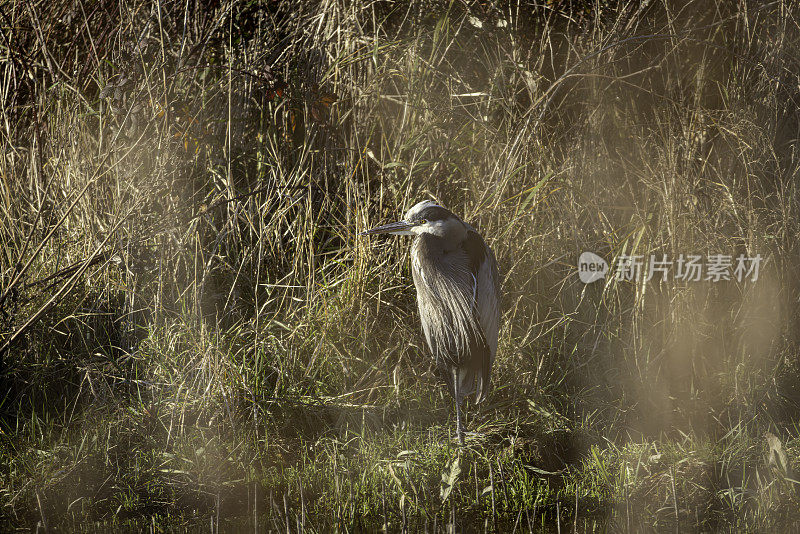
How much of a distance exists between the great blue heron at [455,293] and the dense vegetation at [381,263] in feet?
0.71

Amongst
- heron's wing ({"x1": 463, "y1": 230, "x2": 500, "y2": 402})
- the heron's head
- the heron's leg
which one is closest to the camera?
the heron's head

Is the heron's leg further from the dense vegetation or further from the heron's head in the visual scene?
the heron's head

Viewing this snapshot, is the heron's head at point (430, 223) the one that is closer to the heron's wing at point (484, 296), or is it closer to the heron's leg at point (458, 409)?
the heron's wing at point (484, 296)

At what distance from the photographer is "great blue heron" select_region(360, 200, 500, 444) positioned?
90.0 inches

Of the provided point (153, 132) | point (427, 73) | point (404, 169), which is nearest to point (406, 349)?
point (404, 169)

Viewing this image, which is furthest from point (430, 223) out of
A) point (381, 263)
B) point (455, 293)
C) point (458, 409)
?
point (458, 409)

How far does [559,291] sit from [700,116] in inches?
38.7

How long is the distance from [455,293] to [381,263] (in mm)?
471

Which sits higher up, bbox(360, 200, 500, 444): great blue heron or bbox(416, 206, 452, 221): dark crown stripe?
bbox(416, 206, 452, 221): dark crown stripe

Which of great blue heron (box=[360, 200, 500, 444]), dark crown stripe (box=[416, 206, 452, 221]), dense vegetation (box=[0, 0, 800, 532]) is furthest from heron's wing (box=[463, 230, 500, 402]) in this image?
dense vegetation (box=[0, 0, 800, 532])

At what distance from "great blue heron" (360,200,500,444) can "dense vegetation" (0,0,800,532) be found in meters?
0.22

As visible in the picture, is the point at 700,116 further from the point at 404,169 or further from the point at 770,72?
the point at 404,169

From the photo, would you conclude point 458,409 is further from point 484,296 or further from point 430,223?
point 430,223

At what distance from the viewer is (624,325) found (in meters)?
2.92
